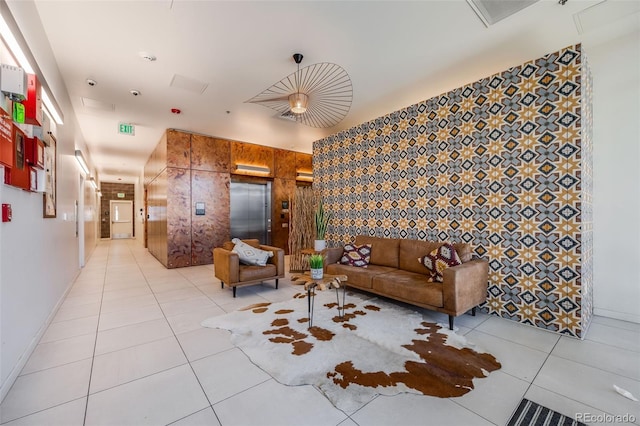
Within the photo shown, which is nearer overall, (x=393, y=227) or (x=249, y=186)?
(x=393, y=227)

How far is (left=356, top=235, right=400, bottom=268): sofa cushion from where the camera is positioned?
14.1 feet

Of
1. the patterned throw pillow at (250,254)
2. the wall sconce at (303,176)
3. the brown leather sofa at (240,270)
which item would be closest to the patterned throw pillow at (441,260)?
the brown leather sofa at (240,270)

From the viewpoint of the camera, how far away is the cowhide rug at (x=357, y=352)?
1.99 metres

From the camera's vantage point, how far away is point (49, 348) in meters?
2.55

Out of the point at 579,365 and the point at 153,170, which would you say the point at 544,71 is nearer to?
the point at 579,365

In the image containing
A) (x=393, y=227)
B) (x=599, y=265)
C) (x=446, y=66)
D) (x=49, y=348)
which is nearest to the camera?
(x=49, y=348)

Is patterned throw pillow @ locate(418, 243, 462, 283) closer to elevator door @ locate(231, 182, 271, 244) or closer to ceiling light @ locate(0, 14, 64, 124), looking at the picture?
ceiling light @ locate(0, 14, 64, 124)

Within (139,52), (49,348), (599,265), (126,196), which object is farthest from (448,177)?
(126,196)

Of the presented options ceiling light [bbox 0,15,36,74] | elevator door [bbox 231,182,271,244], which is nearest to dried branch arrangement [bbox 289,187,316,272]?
elevator door [bbox 231,182,271,244]

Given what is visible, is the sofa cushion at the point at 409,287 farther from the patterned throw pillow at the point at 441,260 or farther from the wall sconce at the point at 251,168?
the wall sconce at the point at 251,168

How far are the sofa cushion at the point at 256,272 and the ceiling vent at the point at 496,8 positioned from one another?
425 centimetres

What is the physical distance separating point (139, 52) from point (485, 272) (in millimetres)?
5231

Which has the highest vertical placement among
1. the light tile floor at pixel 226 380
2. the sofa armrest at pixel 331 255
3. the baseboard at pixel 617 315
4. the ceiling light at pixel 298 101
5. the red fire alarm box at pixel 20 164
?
the ceiling light at pixel 298 101

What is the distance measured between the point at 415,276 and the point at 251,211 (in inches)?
205
